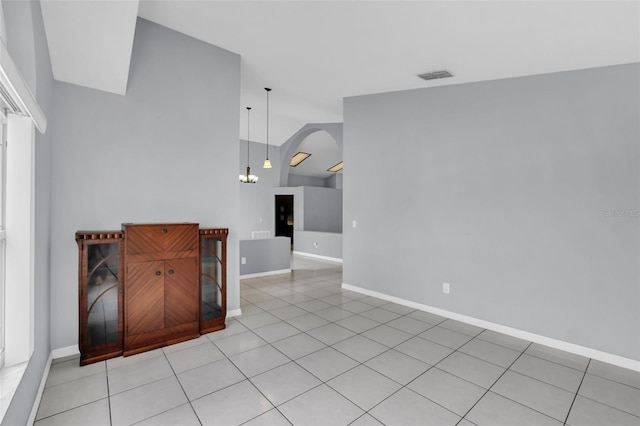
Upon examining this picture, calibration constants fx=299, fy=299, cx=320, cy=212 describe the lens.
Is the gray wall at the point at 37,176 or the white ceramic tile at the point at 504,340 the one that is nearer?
the gray wall at the point at 37,176

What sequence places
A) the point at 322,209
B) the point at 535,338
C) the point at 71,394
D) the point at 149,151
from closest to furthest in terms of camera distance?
1. the point at 71,394
2. the point at 149,151
3. the point at 535,338
4. the point at 322,209

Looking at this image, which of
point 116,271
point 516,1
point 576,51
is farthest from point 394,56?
point 116,271

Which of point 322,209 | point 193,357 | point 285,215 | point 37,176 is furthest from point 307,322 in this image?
point 285,215

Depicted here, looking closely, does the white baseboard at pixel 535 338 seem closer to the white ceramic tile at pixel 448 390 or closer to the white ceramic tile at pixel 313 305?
the white ceramic tile at pixel 313 305

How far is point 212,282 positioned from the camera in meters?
3.39

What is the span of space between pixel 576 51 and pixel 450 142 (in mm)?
1422

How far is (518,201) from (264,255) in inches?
174

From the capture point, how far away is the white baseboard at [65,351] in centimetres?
265

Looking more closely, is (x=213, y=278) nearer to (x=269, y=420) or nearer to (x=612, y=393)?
(x=269, y=420)

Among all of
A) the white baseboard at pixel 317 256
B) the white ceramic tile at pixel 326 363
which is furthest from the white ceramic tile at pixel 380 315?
the white baseboard at pixel 317 256

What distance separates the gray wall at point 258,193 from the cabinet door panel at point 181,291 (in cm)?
678

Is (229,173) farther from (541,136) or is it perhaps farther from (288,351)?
(541,136)

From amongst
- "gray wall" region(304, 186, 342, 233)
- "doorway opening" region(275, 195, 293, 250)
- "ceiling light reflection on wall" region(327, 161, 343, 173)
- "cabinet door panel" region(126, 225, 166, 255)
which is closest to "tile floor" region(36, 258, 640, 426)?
"cabinet door panel" region(126, 225, 166, 255)

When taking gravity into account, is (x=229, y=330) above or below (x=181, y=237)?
below
